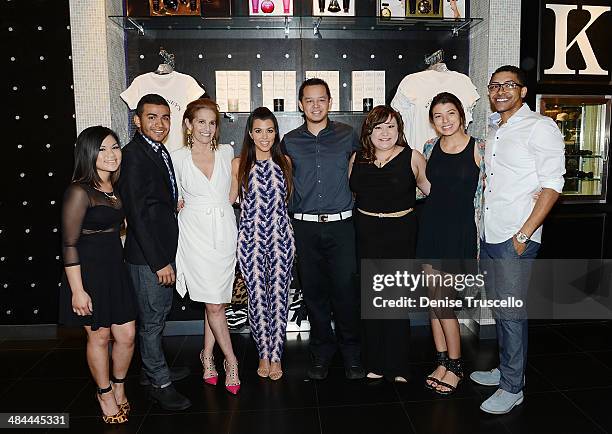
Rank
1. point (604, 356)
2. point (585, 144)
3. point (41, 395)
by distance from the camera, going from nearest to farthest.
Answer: point (41, 395) → point (604, 356) → point (585, 144)

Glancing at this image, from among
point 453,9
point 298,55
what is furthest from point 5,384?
point 453,9

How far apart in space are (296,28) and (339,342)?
7.84 feet

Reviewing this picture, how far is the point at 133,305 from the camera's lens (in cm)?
265

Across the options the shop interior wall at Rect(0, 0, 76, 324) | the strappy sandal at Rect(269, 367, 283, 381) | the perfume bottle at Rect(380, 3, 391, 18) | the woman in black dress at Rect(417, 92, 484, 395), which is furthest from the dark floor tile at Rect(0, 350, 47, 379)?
the perfume bottle at Rect(380, 3, 391, 18)

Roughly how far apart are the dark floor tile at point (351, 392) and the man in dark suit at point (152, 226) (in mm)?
783

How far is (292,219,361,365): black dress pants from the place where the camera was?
3.12m

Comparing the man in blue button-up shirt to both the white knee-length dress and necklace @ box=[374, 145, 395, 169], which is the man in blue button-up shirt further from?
the white knee-length dress

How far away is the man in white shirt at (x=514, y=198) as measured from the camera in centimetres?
259

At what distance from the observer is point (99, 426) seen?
275 cm

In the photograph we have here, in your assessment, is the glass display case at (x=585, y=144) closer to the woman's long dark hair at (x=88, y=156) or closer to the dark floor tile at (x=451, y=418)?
the dark floor tile at (x=451, y=418)

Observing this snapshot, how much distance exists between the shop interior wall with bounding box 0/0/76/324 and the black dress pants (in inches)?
79.1

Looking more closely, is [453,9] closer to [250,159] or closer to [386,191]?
[386,191]

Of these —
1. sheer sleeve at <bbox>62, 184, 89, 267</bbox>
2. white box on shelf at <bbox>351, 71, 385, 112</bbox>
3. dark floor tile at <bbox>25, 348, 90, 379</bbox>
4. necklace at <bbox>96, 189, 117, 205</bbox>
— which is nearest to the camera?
sheer sleeve at <bbox>62, 184, 89, 267</bbox>

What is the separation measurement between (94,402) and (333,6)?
3118 millimetres
